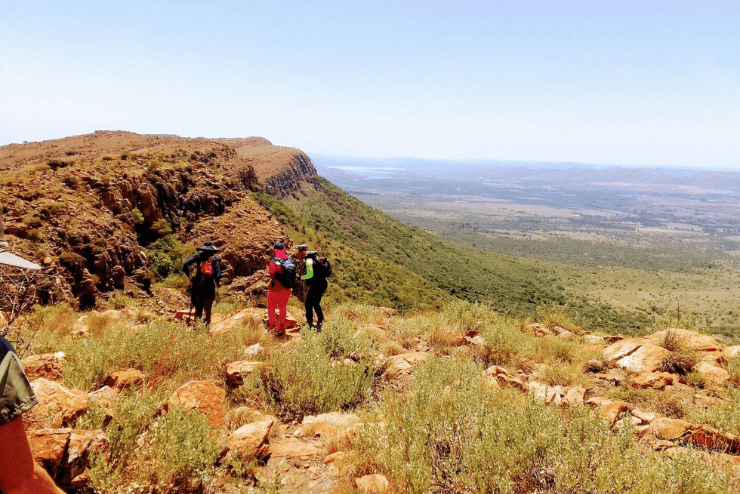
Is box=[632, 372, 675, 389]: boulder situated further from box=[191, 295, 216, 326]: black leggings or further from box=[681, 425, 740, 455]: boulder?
box=[191, 295, 216, 326]: black leggings

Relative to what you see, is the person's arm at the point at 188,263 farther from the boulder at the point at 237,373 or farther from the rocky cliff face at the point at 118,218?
the boulder at the point at 237,373

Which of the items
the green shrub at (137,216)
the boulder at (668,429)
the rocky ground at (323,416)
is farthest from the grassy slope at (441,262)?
the boulder at (668,429)

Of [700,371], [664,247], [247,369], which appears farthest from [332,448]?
[664,247]

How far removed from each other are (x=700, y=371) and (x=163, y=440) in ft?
23.6

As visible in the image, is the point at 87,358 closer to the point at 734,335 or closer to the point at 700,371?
the point at 700,371

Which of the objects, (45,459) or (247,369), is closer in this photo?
(45,459)

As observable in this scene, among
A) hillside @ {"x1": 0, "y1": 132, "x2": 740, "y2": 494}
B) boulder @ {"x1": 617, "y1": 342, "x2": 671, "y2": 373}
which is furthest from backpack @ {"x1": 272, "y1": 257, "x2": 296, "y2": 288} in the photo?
boulder @ {"x1": 617, "y1": 342, "x2": 671, "y2": 373}

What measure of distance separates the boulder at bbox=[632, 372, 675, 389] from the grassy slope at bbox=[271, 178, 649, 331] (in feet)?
92.5

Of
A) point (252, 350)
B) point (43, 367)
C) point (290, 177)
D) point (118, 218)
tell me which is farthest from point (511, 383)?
point (290, 177)

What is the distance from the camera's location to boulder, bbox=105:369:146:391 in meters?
3.75

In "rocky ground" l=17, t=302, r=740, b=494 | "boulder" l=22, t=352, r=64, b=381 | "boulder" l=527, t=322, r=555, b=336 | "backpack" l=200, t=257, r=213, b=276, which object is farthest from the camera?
"boulder" l=527, t=322, r=555, b=336

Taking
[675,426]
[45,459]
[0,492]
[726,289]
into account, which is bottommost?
[726,289]

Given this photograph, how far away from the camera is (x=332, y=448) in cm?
333

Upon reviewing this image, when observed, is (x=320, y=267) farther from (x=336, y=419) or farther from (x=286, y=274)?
(x=336, y=419)
